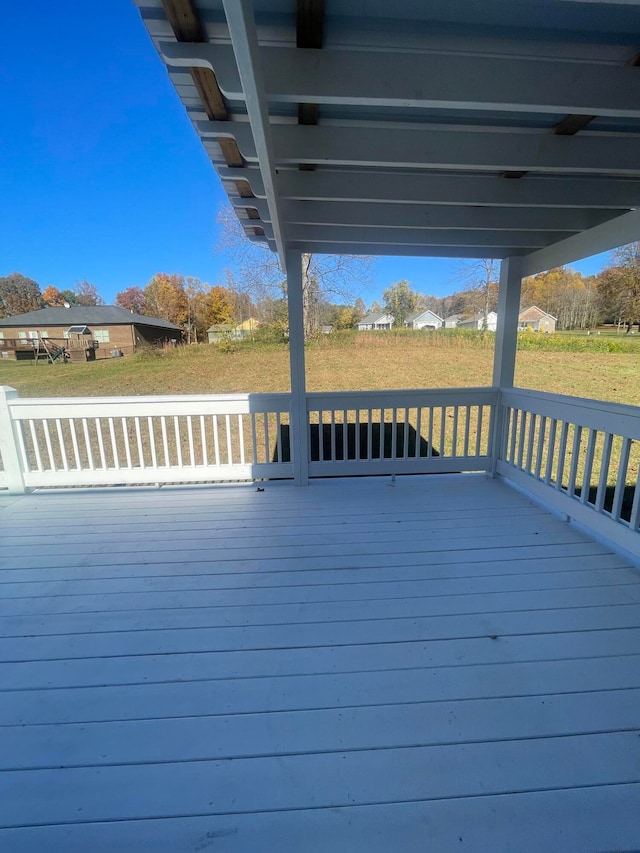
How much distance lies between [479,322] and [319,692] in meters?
4.57

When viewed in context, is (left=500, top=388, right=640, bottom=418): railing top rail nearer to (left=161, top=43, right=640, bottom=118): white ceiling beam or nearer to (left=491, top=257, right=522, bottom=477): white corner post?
(left=491, top=257, right=522, bottom=477): white corner post

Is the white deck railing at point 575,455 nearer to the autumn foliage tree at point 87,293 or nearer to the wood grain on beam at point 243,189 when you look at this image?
the wood grain on beam at point 243,189

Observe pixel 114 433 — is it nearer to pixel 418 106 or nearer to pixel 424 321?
pixel 418 106

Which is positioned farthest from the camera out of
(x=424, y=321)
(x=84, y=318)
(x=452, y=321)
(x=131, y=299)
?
(x=131, y=299)

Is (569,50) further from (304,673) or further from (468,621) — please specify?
(304,673)

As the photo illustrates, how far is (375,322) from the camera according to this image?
17.3 ft

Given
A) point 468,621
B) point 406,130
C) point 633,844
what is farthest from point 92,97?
point 633,844

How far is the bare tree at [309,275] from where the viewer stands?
4707 millimetres

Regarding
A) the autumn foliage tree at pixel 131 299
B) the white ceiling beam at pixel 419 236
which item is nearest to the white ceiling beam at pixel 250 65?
the white ceiling beam at pixel 419 236

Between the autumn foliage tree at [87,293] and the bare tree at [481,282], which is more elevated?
the autumn foliage tree at [87,293]

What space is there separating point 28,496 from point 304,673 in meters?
3.04

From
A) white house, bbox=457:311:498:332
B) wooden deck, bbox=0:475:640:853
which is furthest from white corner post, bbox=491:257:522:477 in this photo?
wooden deck, bbox=0:475:640:853

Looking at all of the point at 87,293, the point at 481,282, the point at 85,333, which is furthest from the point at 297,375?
the point at 87,293

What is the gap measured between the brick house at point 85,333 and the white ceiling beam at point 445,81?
7.76 m
